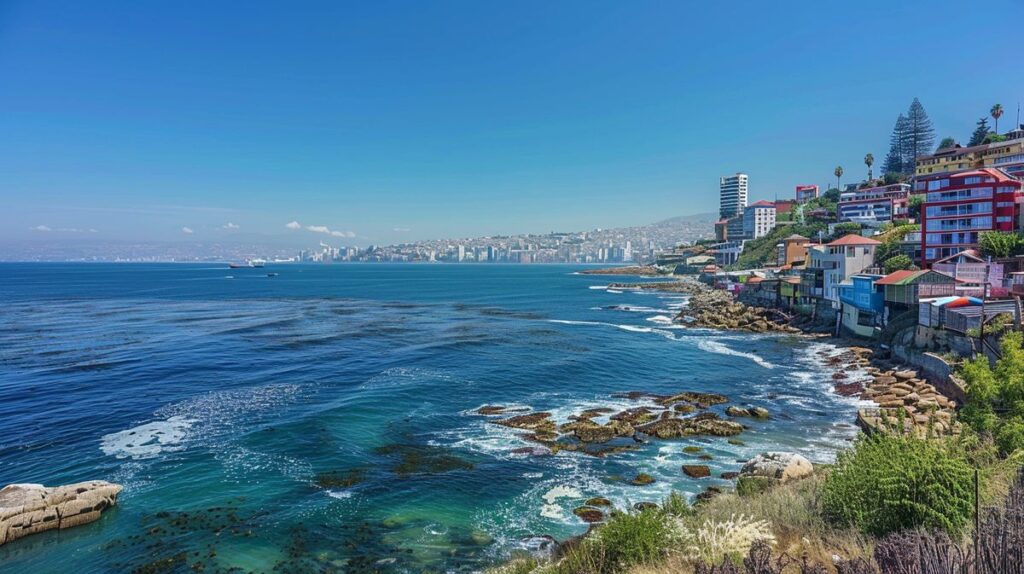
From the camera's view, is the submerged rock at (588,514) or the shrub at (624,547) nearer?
the shrub at (624,547)

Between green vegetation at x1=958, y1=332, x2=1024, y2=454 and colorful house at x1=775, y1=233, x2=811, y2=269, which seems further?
colorful house at x1=775, y1=233, x2=811, y2=269

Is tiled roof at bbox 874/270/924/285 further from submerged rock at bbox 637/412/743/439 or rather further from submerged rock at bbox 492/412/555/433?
submerged rock at bbox 492/412/555/433

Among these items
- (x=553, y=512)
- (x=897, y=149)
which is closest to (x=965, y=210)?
(x=553, y=512)

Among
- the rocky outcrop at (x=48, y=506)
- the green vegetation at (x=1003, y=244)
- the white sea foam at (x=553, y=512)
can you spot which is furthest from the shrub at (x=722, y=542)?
the green vegetation at (x=1003, y=244)

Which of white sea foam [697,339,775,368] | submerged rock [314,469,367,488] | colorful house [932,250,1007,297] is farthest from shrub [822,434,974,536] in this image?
colorful house [932,250,1007,297]

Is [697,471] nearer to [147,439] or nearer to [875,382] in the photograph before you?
[875,382]

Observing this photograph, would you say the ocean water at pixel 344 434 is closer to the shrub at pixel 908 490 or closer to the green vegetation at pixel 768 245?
the shrub at pixel 908 490
